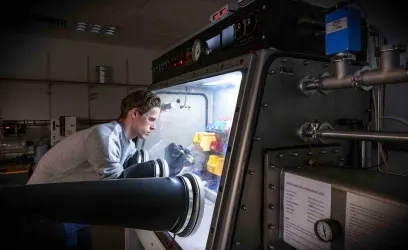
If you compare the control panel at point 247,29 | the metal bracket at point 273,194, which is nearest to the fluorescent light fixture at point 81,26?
the control panel at point 247,29

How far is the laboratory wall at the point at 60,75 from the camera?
11.8ft

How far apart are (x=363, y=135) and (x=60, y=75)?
431cm

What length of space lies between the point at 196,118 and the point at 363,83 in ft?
3.69

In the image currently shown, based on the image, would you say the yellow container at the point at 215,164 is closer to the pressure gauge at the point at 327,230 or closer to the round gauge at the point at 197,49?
the round gauge at the point at 197,49

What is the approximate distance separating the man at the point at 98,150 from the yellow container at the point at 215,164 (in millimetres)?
453

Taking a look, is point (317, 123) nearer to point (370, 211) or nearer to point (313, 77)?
point (313, 77)

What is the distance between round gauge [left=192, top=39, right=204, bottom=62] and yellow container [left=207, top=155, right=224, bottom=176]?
55 cm

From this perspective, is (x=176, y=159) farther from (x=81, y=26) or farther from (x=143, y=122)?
(x=81, y=26)

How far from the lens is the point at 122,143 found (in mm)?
1422

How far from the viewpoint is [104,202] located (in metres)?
0.56

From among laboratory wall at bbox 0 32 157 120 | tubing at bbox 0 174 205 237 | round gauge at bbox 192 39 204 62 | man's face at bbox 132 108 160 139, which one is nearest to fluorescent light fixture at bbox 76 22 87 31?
laboratory wall at bbox 0 32 157 120

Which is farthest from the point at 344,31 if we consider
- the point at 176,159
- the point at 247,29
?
the point at 176,159

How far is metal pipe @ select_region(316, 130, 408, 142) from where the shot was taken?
18.9 inches

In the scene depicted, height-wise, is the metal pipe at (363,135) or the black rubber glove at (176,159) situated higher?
the metal pipe at (363,135)
